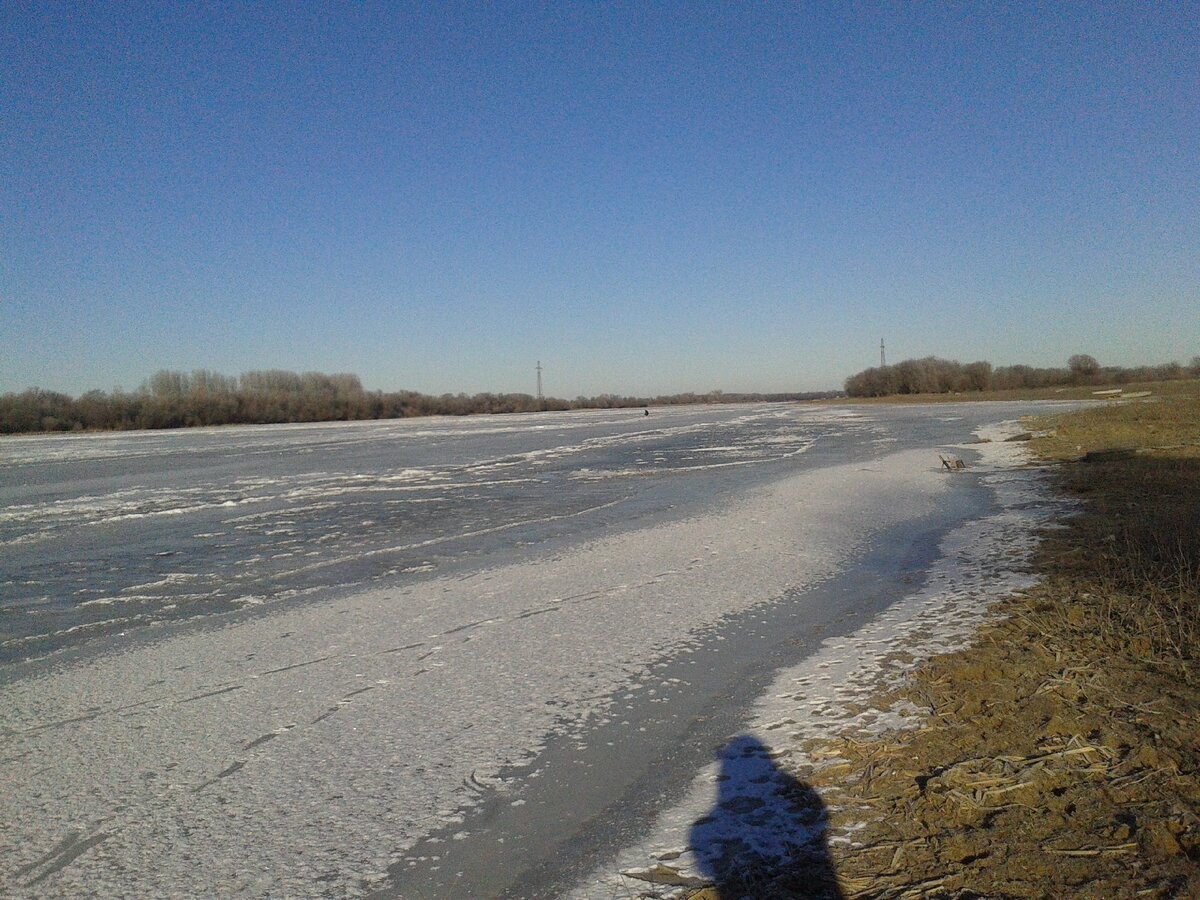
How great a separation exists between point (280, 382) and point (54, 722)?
9190 centimetres

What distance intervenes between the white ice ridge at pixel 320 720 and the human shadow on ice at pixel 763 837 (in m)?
0.95

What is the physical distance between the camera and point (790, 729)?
12.6 feet

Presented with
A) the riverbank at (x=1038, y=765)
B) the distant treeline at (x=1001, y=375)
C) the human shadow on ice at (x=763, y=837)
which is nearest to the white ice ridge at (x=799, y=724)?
the human shadow on ice at (x=763, y=837)

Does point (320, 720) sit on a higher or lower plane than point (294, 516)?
lower

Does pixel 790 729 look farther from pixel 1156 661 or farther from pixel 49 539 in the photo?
pixel 49 539

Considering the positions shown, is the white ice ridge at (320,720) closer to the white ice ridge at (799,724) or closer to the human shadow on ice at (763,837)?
the white ice ridge at (799,724)

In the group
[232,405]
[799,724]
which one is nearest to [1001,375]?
[232,405]

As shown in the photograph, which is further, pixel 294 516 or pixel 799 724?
pixel 294 516

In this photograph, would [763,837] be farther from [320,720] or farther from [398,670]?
[398,670]

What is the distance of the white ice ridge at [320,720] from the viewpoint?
293 centimetres

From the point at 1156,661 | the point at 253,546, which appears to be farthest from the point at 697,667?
the point at 253,546

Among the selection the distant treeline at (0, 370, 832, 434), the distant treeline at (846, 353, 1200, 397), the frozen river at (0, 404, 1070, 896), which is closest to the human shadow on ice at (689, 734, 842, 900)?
the frozen river at (0, 404, 1070, 896)

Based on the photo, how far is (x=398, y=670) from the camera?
4859 millimetres

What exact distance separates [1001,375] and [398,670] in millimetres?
88669
